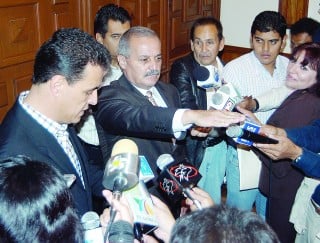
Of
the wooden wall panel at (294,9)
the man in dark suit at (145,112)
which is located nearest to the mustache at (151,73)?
the man in dark suit at (145,112)

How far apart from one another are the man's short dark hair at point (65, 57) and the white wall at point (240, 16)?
11.3 ft

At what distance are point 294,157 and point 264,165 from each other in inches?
13.0

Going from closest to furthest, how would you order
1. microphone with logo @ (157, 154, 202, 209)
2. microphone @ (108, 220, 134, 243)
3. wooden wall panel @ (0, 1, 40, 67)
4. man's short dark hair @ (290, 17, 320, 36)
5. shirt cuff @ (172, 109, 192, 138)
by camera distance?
microphone @ (108, 220, 134, 243) < microphone with logo @ (157, 154, 202, 209) < shirt cuff @ (172, 109, 192, 138) < wooden wall panel @ (0, 1, 40, 67) < man's short dark hair @ (290, 17, 320, 36)

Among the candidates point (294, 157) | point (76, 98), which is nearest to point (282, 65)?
point (294, 157)

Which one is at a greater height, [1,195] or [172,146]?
[1,195]

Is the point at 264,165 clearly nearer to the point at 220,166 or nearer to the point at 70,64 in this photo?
the point at 220,166

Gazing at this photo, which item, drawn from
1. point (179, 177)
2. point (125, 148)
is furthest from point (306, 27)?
point (125, 148)

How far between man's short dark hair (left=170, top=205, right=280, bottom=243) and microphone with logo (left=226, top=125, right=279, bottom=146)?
0.81 meters


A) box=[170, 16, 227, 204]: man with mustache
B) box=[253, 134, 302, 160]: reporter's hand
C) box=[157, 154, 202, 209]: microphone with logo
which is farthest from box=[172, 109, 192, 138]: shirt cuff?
box=[170, 16, 227, 204]: man with mustache

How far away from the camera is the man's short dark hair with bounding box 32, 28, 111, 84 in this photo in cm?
141

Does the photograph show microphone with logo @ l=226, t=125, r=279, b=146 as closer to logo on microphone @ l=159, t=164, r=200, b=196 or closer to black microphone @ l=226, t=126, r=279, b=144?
black microphone @ l=226, t=126, r=279, b=144

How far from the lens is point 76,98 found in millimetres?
1456

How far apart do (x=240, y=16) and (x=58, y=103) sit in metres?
3.65

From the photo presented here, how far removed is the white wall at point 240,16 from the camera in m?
4.48
